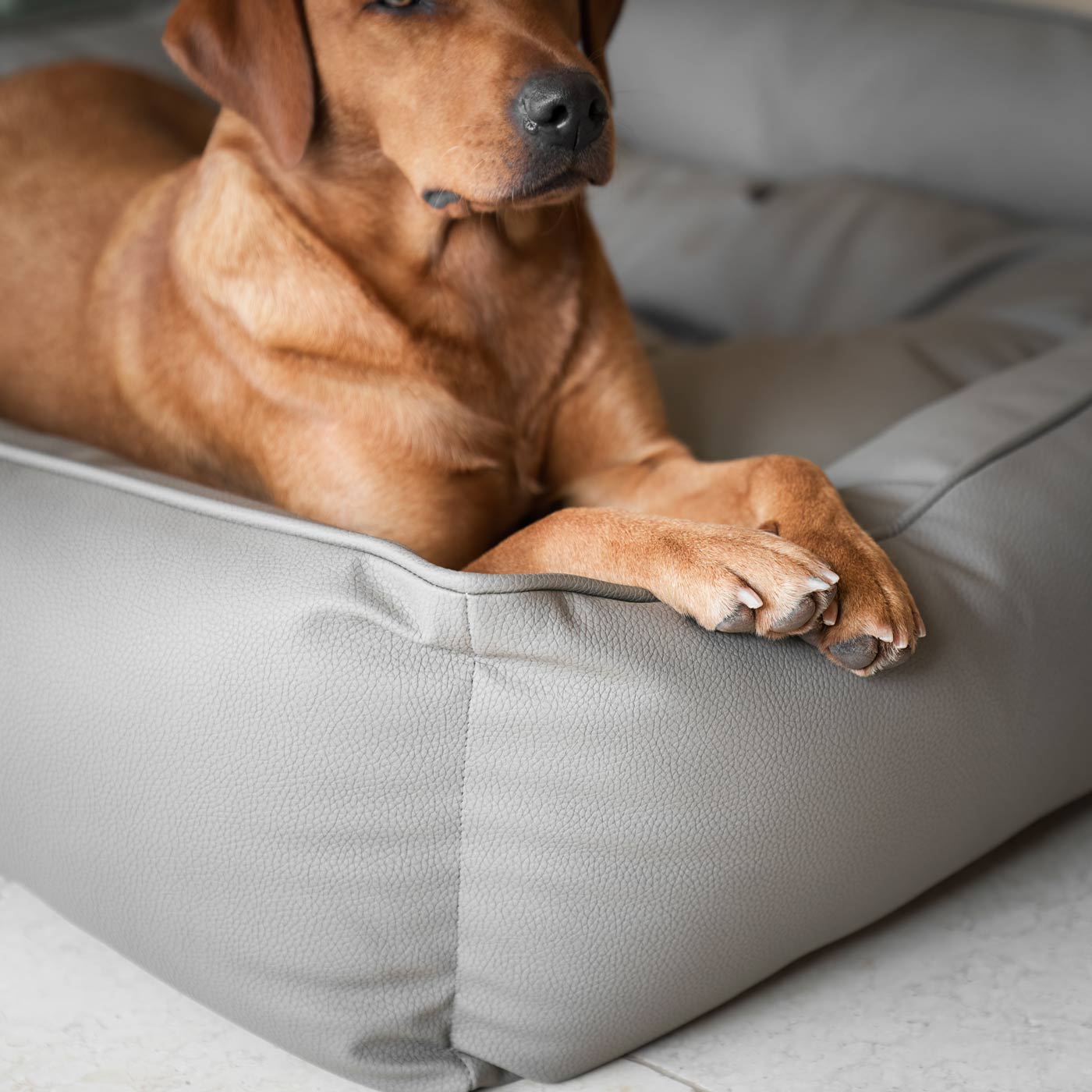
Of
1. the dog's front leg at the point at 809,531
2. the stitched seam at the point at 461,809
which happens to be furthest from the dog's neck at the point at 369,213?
the stitched seam at the point at 461,809

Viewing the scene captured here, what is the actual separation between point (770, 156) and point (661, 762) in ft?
8.92

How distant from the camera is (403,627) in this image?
4.64ft

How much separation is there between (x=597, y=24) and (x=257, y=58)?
589 millimetres

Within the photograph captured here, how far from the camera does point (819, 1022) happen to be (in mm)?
1621

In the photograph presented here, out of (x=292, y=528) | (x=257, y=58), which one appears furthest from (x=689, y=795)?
(x=257, y=58)

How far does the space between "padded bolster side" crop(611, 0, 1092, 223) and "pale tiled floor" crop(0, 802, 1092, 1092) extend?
2.03 meters

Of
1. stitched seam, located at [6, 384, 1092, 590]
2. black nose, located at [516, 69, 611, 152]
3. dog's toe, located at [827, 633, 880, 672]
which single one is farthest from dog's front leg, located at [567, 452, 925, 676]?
black nose, located at [516, 69, 611, 152]

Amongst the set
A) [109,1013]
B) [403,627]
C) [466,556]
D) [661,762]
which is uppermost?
[403,627]

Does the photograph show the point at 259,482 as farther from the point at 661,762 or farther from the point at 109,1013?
the point at 661,762

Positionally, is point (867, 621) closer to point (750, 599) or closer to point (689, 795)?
point (750, 599)

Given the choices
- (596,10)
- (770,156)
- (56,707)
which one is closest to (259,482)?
(56,707)

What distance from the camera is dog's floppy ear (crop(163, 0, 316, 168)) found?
1823 millimetres

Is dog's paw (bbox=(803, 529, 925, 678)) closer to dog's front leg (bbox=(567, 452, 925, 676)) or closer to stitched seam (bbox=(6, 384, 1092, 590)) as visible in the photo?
dog's front leg (bbox=(567, 452, 925, 676))

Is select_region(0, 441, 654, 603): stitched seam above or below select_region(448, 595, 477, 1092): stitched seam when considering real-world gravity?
above
